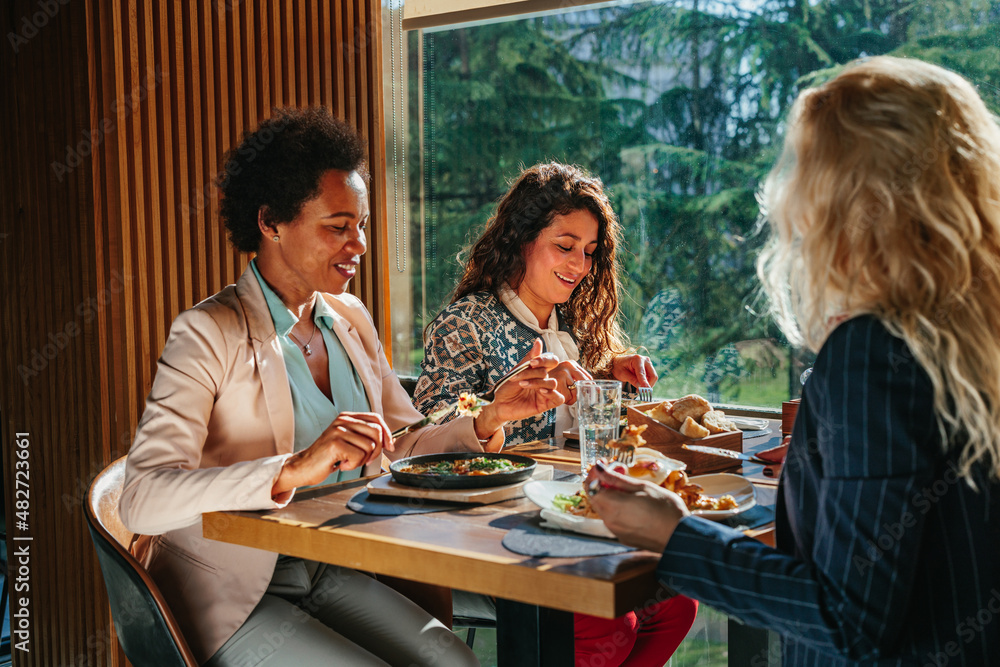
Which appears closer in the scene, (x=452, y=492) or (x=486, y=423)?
(x=452, y=492)

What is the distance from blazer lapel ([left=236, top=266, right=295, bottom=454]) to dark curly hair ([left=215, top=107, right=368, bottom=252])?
0.82 feet

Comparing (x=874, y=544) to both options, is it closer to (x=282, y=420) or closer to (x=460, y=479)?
(x=460, y=479)

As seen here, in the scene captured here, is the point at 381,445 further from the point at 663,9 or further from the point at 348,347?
the point at 663,9

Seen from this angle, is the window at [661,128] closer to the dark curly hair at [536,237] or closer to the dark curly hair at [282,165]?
the dark curly hair at [536,237]

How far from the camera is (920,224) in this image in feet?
3.42

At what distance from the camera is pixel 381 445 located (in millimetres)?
1604

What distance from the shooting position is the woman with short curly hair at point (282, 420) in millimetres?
1591

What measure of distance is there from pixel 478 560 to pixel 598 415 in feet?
1.83

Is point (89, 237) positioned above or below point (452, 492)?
above

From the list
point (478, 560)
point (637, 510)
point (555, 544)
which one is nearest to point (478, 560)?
point (478, 560)

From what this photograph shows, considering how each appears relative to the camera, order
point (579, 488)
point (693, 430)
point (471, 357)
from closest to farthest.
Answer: point (579, 488), point (693, 430), point (471, 357)

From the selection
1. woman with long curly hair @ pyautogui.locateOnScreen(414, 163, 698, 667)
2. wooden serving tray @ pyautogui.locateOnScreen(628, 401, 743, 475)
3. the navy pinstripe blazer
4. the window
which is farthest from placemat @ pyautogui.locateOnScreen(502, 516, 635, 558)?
the window

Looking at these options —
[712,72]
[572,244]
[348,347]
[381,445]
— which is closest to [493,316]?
[572,244]

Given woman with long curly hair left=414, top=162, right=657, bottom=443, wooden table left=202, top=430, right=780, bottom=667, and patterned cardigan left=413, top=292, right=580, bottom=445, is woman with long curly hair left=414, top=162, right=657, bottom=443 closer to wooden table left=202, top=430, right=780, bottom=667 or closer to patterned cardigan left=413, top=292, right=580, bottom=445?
patterned cardigan left=413, top=292, right=580, bottom=445
